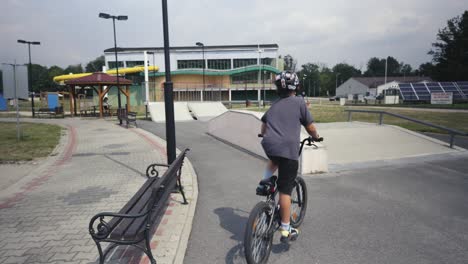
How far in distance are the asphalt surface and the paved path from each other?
1.10ft

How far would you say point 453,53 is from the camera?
60406mm

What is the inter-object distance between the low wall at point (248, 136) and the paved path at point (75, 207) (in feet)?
7.27

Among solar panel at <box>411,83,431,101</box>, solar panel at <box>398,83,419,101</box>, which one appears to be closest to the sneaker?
solar panel at <box>411,83,431,101</box>

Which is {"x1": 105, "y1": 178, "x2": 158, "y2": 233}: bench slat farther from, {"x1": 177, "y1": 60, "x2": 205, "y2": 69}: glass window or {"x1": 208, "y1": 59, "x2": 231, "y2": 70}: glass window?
{"x1": 177, "y1": 60, "x2": 205, "y2": 69}: glass window

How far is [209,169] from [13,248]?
440 centimetres

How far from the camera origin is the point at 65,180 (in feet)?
21.5

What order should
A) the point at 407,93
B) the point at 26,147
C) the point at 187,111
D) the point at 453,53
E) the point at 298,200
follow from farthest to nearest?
the point at 453,53 < the point at 407,93 < the point at 187,111 < the point at 26,147 < the point at 298,200

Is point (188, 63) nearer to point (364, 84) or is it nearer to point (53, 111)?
point (53, 111)

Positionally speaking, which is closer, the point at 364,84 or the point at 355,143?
the point at 355,143

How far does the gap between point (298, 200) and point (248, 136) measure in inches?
211

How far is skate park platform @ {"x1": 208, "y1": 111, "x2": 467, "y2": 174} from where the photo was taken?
327 inches

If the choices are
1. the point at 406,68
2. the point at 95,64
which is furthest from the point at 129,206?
the point at 406,68

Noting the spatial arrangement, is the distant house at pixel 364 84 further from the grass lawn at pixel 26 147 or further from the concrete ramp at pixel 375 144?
the grass lawn at pixel 26 147

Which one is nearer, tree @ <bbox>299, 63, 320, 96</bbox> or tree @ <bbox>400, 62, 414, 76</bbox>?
tree @ <bbox>299, 63, 320, 96</bbox>
